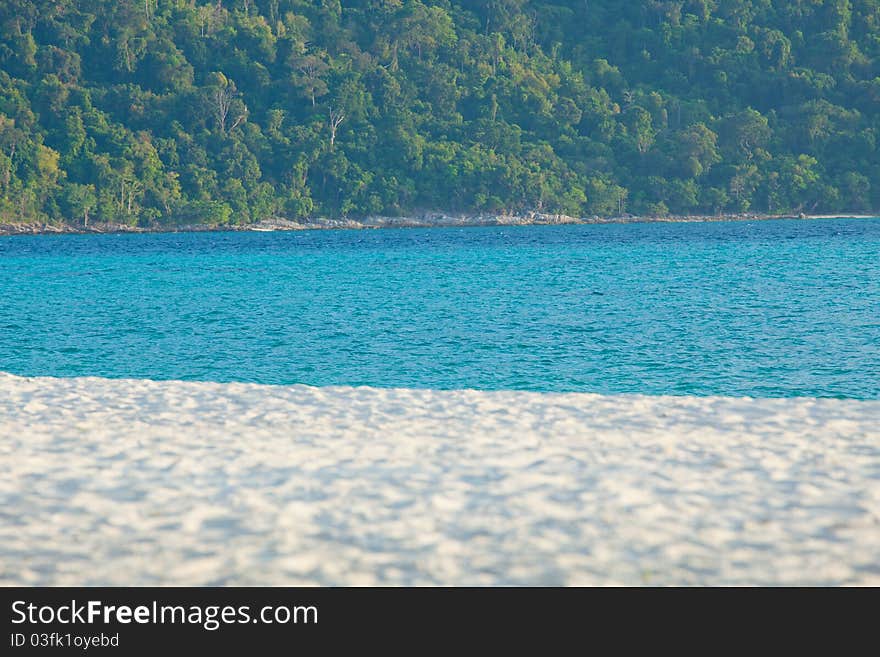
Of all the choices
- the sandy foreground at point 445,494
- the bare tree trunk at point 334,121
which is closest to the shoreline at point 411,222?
the bare tree trunk at point 334,121

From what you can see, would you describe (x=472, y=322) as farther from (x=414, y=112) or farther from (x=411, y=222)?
(x=414, y=112)

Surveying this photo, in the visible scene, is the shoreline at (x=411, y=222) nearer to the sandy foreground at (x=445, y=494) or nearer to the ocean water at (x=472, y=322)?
the ocean water at (x=472, y=322)

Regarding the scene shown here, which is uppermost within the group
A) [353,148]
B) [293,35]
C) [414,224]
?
[293,35]

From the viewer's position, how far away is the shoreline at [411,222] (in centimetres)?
12456

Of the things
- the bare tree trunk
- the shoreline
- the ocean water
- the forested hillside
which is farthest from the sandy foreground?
the bare tree trunk

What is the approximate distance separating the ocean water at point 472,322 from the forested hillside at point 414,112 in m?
68.1

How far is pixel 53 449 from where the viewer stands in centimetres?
996

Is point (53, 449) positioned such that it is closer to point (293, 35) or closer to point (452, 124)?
point (452, 124)

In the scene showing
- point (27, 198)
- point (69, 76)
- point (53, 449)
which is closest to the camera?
point (53, 449)

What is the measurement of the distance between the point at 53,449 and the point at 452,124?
14289cm

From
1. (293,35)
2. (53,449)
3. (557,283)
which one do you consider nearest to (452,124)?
(293,35)

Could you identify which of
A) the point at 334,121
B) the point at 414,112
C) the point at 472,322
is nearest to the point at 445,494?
the point at 472,322

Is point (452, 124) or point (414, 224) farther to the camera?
point (452, 124)
